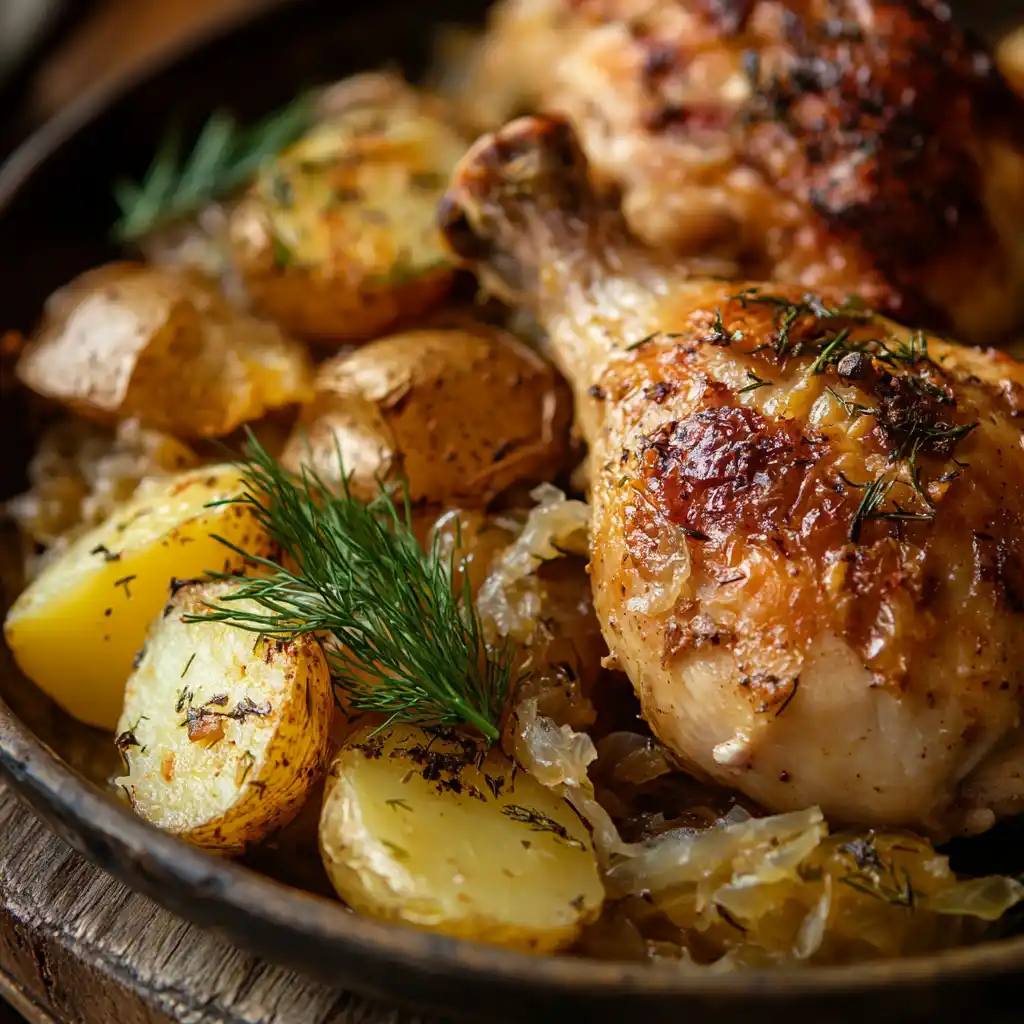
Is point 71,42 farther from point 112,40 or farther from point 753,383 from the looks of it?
point 753,383

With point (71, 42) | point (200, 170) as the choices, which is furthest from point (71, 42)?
point (200, 170)

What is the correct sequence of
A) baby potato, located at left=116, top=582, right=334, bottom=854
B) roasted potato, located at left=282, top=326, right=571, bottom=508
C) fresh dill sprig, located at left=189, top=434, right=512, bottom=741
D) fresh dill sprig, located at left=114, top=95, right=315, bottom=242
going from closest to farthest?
baby potato, located at left=116, top=582, right=334, bottom=854 < fresh dill sprig, located at left=189, top=434, right=512, bottom=741 < roasted potato, located at left=282, top=326, right=571, bottom=508 < fresh dill sprig, located at left=114, top=95, right=315, bottom=242

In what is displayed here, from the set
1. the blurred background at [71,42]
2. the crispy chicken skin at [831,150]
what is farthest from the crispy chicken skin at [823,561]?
the blurred background at [71,42]

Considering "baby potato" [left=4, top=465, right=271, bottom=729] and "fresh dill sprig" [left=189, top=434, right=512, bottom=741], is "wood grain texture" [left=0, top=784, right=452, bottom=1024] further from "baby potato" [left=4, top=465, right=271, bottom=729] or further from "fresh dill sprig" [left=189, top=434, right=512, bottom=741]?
"fresh dill sprig" [left=189, top=434, right=512, bottom=741]

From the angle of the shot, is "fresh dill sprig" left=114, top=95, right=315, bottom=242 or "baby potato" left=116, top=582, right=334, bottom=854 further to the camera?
"fresh dill sprig" left=114, top=95, right=315, bottom=242

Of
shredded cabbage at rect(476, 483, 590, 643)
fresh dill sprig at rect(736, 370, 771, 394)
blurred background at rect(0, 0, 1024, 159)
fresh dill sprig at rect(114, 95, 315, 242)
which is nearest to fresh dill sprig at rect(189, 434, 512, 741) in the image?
shredded cabbage at rect(476, 483, 590, 643)

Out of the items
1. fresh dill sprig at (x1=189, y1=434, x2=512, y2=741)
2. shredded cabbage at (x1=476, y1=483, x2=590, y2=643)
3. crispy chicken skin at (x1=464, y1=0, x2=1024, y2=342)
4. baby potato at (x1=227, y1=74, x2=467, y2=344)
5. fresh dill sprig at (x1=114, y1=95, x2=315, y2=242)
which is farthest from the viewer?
fresh dill sprig at (x1=114, y1=95, x2=315, y2=242)

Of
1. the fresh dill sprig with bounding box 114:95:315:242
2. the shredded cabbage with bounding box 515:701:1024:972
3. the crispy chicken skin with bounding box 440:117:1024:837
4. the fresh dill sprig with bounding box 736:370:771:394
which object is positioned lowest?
the shredded cabbage with bounding box 515:701:1024:972
